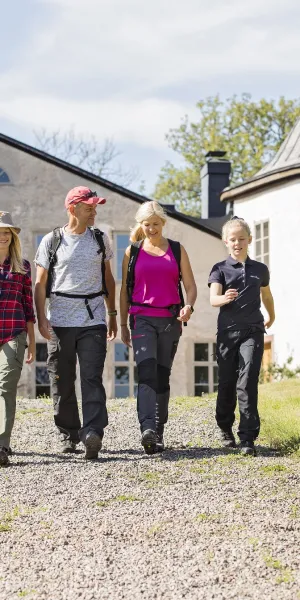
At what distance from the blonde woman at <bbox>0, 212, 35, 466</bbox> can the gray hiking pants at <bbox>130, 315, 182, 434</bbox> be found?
2.70 ft

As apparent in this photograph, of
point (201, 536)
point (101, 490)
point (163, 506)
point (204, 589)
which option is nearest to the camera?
point (204, 589)

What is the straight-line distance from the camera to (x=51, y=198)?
27.5 m

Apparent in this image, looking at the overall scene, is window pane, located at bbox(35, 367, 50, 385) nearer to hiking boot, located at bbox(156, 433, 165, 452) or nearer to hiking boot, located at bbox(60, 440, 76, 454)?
hiking boot, located at bbox(60, 440, 76, 454)

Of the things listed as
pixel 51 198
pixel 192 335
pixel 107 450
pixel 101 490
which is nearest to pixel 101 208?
pixel 51 198

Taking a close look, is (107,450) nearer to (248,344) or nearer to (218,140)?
(248,344)

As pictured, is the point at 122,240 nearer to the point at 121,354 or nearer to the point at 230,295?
the point at 121,354

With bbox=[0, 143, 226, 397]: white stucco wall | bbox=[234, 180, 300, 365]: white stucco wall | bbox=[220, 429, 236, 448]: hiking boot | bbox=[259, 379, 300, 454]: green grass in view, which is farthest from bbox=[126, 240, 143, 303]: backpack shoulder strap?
bbox=[0, 143, 226, 397]: white stucco wall

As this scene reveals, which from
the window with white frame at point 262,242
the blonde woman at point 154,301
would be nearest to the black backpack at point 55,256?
the blonde woman at point 154,301

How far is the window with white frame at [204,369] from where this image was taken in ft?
92.0

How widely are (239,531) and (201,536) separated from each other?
21 centimetres

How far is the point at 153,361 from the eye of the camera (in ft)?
27.4

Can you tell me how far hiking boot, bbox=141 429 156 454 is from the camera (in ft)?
26.7

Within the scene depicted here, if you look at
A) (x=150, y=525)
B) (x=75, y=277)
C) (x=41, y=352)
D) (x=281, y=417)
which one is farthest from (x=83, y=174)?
(x=150, y=525)

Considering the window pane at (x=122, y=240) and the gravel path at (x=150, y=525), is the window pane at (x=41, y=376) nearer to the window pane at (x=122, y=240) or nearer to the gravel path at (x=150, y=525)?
the window pane at (x=122, y=240)
